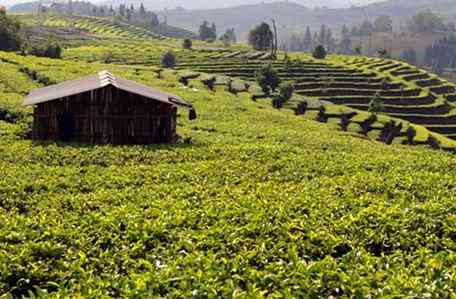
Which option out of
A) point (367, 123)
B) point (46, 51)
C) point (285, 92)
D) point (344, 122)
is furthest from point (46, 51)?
point (367, 123)

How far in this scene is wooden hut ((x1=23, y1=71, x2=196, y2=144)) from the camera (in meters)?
30.5

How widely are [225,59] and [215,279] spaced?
106 m

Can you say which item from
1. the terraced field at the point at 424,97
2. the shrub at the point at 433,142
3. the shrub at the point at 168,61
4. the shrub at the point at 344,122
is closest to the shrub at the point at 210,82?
the shrub at the point at 168,61

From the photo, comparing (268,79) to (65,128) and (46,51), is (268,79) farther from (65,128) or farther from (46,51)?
(65,128)

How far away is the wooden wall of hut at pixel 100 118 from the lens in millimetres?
30531

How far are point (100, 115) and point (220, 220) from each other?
17.4 meters

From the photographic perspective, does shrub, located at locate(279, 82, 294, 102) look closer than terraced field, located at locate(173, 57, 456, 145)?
Yes

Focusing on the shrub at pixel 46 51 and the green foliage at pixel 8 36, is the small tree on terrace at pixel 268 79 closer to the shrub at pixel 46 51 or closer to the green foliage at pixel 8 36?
the shrub at pixel 46 51

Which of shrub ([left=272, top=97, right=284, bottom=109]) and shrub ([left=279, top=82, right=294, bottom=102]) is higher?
shrub ([left=279, top=82, right=294, bottom=102])

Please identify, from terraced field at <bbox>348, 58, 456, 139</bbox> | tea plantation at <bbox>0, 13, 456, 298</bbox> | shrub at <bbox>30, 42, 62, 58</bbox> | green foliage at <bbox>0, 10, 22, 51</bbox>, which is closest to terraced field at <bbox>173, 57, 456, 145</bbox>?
terraced field at <bbox>348, 58, 456, 139</bbox>

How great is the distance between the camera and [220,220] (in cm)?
1532

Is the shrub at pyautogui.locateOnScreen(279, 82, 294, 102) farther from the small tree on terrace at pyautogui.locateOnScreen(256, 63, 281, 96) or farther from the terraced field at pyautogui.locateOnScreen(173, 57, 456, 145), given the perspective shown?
the small tree on terrace at pyautogui.locateOnScreen(256, 63, 281, 96)

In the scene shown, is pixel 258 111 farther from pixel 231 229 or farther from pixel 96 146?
pixel 231 229

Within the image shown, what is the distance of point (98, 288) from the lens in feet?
34.5
